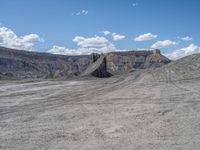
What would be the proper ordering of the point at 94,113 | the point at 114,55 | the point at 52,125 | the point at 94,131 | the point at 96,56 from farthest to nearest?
the point at 114,55 < the point at 96,56 < the point at 94,113 < the point at 52,125 < the point at 94,131

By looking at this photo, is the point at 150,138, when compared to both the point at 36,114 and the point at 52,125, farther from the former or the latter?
the point at 36,114

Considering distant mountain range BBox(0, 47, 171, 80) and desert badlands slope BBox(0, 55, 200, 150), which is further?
distant mountain range BBox(0, 47, 171, 80)

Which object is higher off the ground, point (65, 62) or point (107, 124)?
point (65, 62)

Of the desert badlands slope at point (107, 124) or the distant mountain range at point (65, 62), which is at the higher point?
the distant mountain range at point (65, 62)

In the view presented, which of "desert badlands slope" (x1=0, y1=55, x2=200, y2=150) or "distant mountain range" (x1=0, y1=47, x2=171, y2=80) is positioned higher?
"distant mountain range" (x1=0, y1=47, x2=171, y2=80)

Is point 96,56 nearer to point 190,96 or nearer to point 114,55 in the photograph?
point 190,96

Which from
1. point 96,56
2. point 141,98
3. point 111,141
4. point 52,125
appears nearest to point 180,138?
point 111,141

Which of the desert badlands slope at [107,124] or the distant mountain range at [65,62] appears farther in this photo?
the distant mountain range at [65,62]

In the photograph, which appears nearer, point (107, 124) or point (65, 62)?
point (107, 124)

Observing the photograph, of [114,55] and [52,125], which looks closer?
[52,125]

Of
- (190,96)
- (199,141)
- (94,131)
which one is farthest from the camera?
(190,96)

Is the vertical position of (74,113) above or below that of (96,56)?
below

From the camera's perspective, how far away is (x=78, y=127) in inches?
332

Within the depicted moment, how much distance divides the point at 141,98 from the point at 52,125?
522 centimetres
